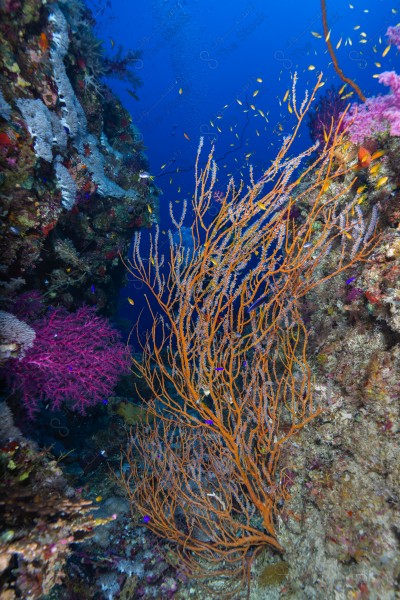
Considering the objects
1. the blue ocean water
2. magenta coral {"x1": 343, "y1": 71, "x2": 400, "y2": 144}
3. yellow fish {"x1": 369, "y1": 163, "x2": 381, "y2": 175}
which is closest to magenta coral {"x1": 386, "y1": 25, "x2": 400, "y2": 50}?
magenta coral {"x1": 343, "y1": 71, "x2": 400, "y2": 144}

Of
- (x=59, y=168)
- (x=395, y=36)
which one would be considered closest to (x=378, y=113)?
(x=395, y=36)

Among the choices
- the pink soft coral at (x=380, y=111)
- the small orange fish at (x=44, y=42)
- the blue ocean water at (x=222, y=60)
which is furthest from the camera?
the blue ocean water at (x=222, y=60)

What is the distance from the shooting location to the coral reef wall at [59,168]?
149 inches

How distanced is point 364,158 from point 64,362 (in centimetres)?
443

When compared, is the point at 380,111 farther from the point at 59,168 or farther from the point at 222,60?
the point at 222,60

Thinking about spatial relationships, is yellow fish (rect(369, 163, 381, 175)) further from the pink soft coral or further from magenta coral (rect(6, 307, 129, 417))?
magenta coral (rect(6, 307, 129, 417))

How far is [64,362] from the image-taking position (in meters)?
3.64

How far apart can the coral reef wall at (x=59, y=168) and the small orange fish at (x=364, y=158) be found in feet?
12.4

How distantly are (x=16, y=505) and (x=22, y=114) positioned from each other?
4.24 m

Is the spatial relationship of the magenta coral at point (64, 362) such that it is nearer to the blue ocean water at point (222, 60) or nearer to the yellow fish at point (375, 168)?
the yellow fish at point (375, 168)

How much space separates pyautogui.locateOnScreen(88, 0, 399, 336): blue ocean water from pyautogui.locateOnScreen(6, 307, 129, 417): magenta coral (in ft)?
181

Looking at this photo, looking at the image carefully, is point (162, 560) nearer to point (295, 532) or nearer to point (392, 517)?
point (295, 532)

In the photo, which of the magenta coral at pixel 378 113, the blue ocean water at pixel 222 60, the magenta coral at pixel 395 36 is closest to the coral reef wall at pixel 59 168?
the magenta coral at pixel 378 113

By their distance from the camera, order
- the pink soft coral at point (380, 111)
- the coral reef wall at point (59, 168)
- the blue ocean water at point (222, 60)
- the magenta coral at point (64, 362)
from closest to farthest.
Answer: the magenta coral at point (64, 362) → the coral reef wall at point (59, 168) → the pink soft coral at point (380, 111) → the blue ocean water at point (222, 60)
